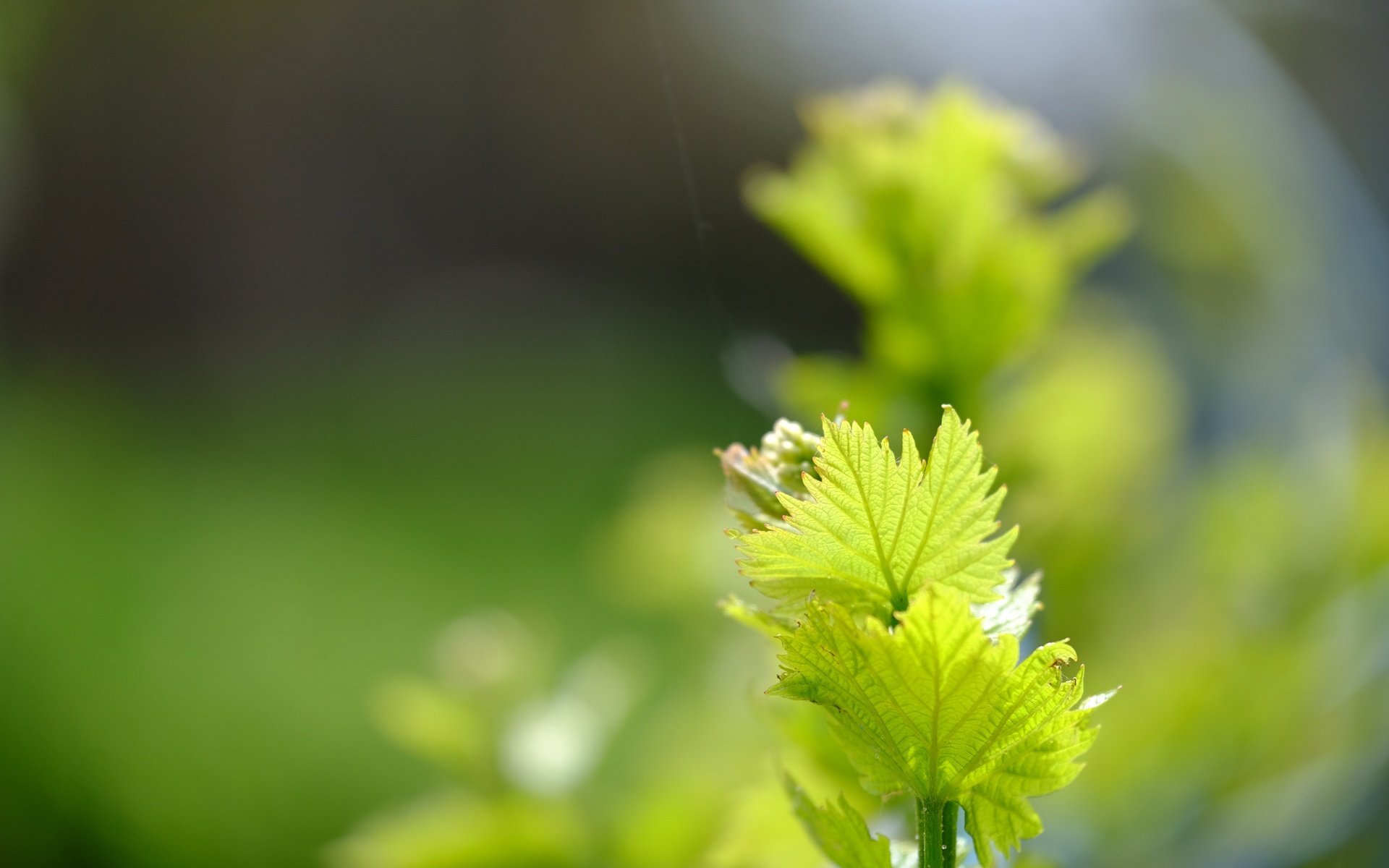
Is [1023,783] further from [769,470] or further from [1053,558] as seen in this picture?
[1053,558]

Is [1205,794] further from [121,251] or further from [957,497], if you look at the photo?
[121,251]

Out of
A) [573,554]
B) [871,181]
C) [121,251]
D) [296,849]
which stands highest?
[121,251]

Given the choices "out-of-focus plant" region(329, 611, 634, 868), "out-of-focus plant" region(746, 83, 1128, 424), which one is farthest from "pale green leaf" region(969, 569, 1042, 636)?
"out-of-focus plant" region(329, 611, 634, 868)

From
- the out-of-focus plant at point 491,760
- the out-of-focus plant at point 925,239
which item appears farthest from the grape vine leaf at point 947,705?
the out-of-focus plant at point 491,760

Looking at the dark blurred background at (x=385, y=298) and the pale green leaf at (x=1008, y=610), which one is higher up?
the dark blurred background at (x=385, y=298)


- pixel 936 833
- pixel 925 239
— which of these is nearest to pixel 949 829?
pixel 936 833

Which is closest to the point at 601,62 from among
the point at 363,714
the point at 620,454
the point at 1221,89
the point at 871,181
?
the point at 620,454

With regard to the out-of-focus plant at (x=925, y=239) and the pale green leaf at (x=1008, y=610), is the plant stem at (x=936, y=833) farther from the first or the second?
→ the out-of-focus plant at (x=925, y=239)
